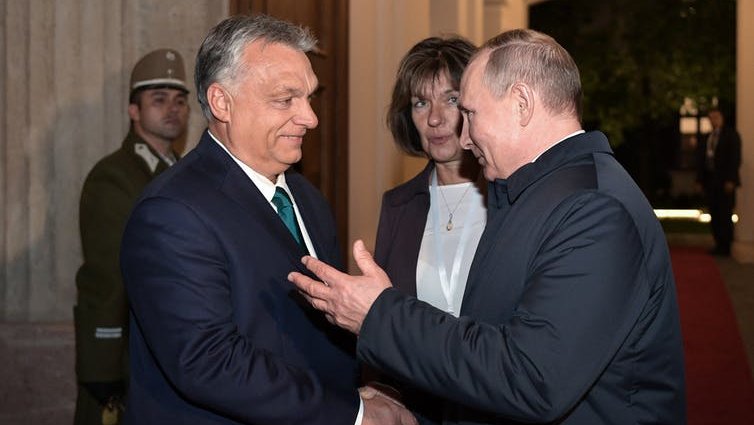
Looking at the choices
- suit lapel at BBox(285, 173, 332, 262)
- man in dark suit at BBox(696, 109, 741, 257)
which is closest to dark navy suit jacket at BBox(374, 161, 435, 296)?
suit lapel at BBox(285, 173, 332, 262)

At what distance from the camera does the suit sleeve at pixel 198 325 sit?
2289 mm

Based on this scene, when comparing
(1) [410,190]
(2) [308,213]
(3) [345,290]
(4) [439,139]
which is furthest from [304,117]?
(1) [410,190]

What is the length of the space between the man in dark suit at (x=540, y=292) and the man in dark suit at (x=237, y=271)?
0.55ft

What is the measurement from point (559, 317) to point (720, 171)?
1328cm

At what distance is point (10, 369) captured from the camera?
15.4ft

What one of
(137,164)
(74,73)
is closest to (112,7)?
(74,73)

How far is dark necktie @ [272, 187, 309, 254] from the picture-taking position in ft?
8.87

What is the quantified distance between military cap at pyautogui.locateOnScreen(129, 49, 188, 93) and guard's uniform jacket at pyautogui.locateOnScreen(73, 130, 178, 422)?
41cm

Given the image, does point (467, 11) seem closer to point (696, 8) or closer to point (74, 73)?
point (74, 73)

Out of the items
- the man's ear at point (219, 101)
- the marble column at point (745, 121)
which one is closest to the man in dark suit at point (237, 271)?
the man's ear at point (219, 101)

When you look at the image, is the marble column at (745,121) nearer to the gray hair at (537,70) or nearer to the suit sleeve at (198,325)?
the gray hair at (537,70)

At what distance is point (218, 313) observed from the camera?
2.31 meters

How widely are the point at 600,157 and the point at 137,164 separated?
242cm

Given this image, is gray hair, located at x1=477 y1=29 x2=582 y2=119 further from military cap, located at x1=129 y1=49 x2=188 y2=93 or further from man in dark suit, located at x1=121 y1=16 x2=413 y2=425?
military cap, located at x1=129 y1=49 x2=188 y2=93
